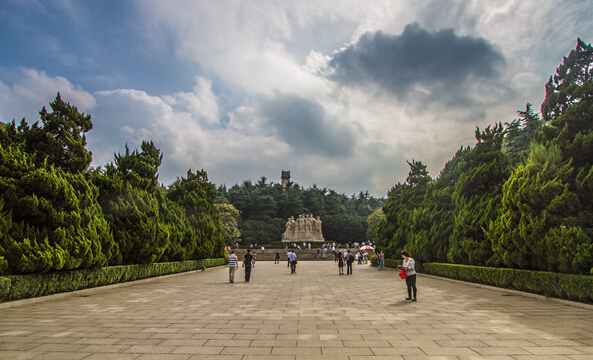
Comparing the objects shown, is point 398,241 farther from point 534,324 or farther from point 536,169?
point 534,324

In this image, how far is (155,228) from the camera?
642 inches

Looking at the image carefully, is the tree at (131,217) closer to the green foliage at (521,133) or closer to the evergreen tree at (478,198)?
the evergreen tree at (478,198)

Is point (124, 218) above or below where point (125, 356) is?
above

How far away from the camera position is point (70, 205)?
11.2 meters

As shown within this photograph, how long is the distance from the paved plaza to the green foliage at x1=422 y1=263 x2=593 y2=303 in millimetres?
399

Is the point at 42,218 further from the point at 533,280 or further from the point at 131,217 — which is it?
the point at 533,280

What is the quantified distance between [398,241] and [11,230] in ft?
67.5

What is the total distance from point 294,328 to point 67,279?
8.22 m

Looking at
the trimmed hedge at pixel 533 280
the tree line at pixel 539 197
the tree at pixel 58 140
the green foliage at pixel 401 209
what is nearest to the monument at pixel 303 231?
the green foliage at pixel 401 209

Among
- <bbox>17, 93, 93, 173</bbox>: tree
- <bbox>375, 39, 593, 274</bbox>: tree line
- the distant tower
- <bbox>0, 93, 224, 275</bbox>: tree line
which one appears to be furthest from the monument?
the distant tower

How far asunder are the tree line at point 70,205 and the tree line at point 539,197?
539 inches

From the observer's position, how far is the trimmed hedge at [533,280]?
9.13 metres

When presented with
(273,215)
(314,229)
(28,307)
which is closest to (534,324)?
(28,307)

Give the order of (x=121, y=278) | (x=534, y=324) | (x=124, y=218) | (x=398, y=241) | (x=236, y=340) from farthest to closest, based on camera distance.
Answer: (x=398, y=241)
(x=124, y=218)
(x=121, y=278)
(x=534, y=324)
(x=236, y=340)
